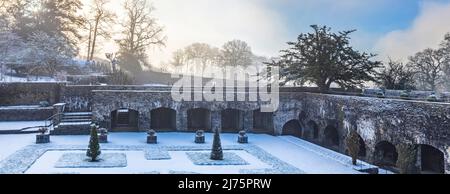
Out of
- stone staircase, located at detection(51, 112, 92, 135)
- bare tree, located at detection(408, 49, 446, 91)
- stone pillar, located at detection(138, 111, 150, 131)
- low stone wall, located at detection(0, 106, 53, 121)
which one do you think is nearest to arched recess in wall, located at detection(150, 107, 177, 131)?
stone pillar, located at detection(138, 111, 150, 131)

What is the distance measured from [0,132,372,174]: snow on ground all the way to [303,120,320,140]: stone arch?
223cm

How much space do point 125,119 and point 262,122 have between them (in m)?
8.74

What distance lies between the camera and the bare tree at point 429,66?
31.5 metres

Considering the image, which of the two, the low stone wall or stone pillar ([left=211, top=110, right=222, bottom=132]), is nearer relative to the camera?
stone pillar ([left=211, top=110, right=222, bottom=132])

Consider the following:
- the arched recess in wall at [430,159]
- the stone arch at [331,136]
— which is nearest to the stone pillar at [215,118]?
the stone arch at [331,136]

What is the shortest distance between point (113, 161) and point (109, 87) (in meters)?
13.5

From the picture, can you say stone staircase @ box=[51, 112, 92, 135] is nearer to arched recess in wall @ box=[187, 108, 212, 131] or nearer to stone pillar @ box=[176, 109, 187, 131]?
stone pillar @ box=[176, 109, 187, 131]

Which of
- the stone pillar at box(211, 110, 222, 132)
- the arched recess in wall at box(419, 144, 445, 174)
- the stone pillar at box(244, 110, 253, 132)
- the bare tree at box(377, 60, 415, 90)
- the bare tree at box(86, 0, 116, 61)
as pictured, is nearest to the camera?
the arched recess in wall at box(419, 144, 445, 174)

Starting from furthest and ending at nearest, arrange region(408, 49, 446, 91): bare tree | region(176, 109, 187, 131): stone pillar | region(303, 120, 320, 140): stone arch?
region(408, 49, 446, 91): bare tree
region(303, 120, 320, 140): stone arch
region(176, 109, 187, 131): stone pillar

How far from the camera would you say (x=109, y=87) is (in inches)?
1092

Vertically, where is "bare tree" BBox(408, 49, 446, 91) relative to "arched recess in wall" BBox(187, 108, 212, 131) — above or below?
above

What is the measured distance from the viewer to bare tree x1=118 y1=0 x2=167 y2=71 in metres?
37.4
